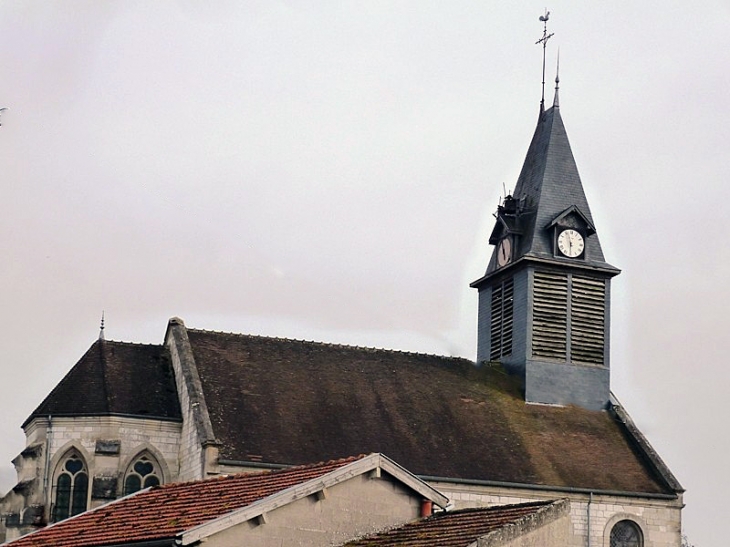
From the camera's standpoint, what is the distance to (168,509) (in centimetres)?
2250

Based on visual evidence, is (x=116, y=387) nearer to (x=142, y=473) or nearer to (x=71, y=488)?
(x=142, y=473)

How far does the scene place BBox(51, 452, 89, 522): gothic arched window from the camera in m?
34.8

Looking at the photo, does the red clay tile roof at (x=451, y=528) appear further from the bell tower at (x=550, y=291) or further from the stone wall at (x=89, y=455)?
the bell tower at (x=550, y=291)

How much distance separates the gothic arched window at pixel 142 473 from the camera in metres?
35.2

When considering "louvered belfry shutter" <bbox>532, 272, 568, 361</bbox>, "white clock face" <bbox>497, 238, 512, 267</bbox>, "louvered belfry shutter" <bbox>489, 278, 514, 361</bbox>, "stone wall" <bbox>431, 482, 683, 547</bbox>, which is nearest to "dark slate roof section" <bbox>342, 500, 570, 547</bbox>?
"stone wall" <bbox>431, 482, 683, 547</bbox>

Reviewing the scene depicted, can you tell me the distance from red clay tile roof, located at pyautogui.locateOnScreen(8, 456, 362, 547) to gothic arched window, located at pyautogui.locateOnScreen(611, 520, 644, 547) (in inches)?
667

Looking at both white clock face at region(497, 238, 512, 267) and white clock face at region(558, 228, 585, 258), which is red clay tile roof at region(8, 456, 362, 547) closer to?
white clock face at region(497, 238, 512, 267)

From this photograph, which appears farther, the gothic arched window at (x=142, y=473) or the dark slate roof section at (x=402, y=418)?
the dark slate roof section at (x=402, y=418)

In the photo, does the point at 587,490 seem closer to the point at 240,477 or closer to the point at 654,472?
the point at 654,472

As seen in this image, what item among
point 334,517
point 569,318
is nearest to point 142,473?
point 569,318

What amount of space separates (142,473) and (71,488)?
1759 millimetres

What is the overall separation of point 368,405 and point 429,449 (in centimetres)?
212

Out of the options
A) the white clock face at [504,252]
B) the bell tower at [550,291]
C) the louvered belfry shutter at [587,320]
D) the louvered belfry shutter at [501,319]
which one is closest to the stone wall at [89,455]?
→ the bell tower at [550,291]

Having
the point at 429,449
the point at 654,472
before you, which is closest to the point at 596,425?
the point at 654,472
